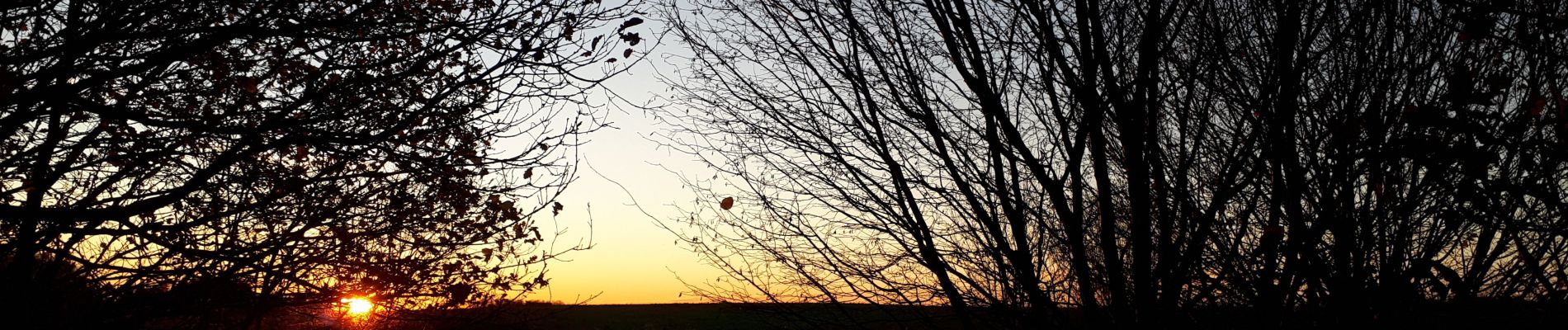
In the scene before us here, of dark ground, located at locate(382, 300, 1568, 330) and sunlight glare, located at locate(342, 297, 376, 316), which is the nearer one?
dark ground, located at locate(382, 300, 1568, 330)

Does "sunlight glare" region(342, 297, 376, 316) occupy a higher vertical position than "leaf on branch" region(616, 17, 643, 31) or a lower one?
lower

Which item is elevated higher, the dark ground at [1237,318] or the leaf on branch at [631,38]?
the leaf on branch at [631,38]

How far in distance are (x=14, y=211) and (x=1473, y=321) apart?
6.39 m

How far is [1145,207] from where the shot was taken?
3945 mm

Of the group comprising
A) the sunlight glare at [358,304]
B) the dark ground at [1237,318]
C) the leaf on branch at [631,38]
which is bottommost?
the dark ground at [1237,318]

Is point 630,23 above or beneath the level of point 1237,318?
above

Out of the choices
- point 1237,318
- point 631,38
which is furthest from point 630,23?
point 1237,318

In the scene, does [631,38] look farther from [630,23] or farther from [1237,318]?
[1237,318]

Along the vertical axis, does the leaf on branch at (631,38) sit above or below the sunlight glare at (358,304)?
above

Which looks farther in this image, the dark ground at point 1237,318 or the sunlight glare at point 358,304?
Result: the sunlight glare at point 358,304

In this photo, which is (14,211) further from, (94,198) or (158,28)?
(158,28)

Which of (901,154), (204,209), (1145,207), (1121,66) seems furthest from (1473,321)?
(204,209)

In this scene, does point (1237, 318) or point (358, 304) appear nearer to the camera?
point (1237, 318)

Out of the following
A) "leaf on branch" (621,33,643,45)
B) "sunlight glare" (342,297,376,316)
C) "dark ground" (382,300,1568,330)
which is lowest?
"dark ground" (382,300,1568,330)
